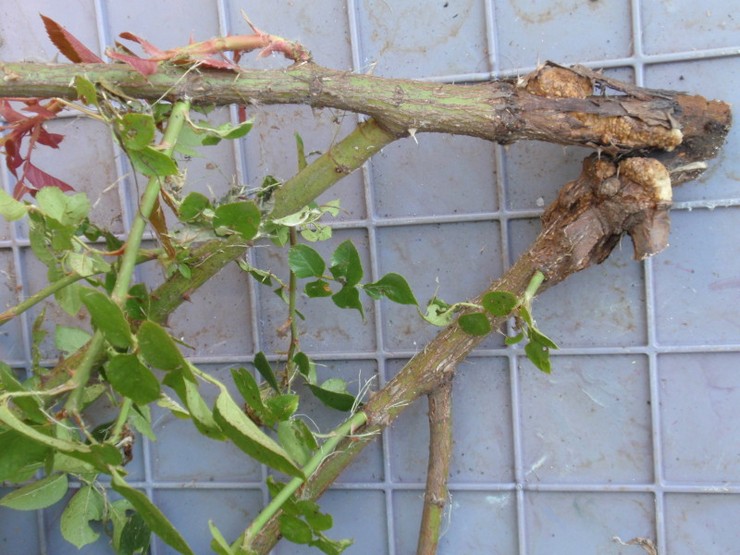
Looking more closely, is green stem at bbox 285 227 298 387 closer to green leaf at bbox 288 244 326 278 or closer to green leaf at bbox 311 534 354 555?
green leaf at bbox 288 244 326 278

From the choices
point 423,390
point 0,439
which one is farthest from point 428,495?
point 0,439

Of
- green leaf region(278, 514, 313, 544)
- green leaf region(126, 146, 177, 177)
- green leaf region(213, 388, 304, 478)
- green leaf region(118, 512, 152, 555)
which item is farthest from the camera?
green leaf region(118, 512, 152, 555)

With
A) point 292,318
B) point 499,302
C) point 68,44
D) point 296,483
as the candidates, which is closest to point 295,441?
point 296,483

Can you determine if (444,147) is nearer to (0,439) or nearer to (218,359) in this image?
(218,359)

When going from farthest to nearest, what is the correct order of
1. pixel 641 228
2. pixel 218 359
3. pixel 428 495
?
1. pixel 218 359
2. pixel 428 495
3. pixel 641 228

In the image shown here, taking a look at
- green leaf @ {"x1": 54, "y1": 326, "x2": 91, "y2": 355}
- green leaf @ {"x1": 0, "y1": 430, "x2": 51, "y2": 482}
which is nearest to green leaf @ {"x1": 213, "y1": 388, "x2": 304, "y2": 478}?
green leaf @ {"x1": 0, "y1": 430, "x2": 51, "y2": 482}
